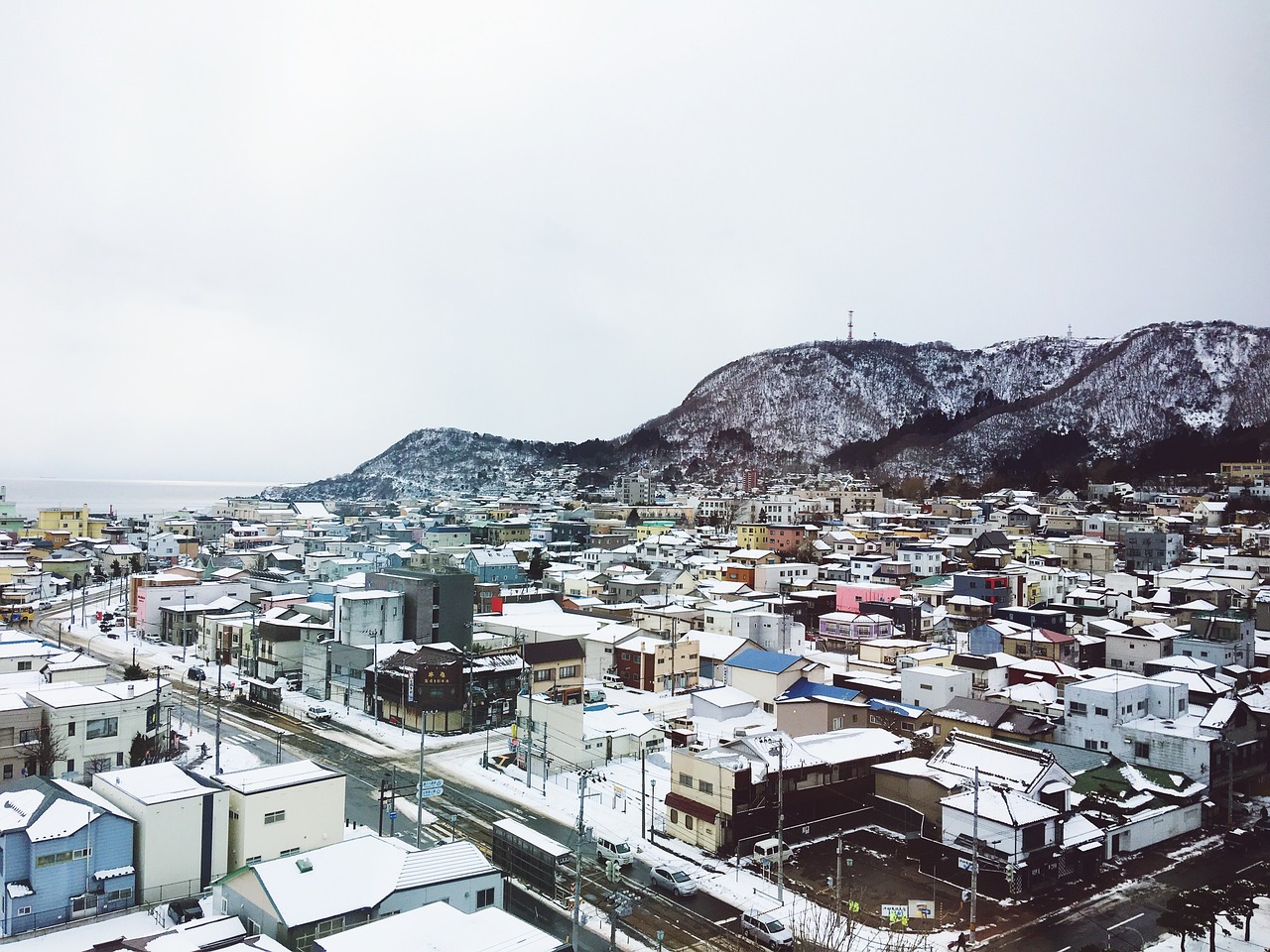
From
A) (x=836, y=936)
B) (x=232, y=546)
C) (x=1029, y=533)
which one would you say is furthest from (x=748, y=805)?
(x=232, y=546)

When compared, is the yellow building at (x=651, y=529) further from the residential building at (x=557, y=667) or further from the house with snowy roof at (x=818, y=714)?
the house with snowy roof at (x=818, y=714)

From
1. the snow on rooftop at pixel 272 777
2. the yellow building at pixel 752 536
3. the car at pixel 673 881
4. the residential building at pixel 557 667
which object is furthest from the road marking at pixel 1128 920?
the yellow building at pixel 752 536

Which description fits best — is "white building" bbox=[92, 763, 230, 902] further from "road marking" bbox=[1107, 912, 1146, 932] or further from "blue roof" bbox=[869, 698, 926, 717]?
"blue roof" bbox=[869, 698, 926, 717]

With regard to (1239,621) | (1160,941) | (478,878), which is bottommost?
(1160,941)

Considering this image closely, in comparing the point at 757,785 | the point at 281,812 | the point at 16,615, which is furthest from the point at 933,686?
the point at 16,615

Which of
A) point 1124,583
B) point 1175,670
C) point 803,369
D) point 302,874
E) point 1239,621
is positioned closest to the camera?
point 302,874

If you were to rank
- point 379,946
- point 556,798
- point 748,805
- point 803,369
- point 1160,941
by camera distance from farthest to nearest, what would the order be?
point 803,369, point 556,798, point 748,805, point 1160,941, point 379,946

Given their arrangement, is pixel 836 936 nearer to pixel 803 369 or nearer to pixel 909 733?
pixel 909 733
